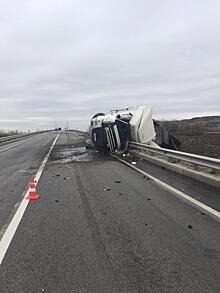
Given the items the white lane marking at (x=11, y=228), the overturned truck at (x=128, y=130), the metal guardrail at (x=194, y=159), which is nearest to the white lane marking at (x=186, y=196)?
the metal guardrail at (x=194, y=159)

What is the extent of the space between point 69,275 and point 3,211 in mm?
3572

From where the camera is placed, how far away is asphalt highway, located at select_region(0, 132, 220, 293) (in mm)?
3842

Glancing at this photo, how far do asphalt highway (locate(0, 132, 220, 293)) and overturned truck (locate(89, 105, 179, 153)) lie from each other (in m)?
10.7

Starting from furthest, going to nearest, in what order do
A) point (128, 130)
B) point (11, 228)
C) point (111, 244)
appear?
point (128, 130)
point (11, 228)
point (111, 244)

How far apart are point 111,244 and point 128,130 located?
1494 cm

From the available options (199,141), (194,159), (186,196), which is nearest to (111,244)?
(186,196)

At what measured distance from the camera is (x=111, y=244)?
5.01m

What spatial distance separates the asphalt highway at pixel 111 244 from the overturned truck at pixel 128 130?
10667mm

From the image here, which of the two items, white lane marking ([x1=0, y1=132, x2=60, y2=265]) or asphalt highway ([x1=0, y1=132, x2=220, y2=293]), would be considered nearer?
asphalt highway ([x1=0, y1=132, x2=220, y2=293])

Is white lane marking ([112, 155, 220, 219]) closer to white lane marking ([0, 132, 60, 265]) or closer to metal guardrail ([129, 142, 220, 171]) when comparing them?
metal guardrail ([129, 142, 220, 171])

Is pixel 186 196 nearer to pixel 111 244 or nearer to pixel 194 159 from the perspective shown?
pixel 194 159

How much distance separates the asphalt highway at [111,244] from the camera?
3.84 m

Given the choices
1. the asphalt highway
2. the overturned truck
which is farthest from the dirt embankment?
the asphalt highway

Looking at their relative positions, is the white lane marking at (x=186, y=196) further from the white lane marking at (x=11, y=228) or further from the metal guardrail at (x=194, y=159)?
the white lane marking at (x=11, y=228)
